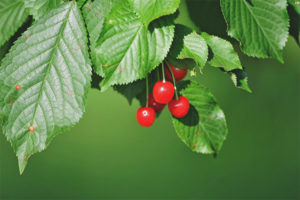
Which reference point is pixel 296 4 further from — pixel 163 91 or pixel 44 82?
pixel 44 82

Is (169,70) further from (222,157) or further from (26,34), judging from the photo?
(222,157)

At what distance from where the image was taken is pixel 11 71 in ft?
2.85

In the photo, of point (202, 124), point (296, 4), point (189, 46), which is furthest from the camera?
point (202, 124)

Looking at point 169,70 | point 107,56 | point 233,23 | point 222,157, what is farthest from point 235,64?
point 222,157

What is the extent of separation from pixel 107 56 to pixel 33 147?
1.00 feet

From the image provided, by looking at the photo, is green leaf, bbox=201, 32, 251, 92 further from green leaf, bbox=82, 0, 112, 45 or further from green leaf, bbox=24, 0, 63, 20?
green leaf, bbox=24, 0, 63, 20

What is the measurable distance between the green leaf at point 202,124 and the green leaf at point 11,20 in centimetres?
52

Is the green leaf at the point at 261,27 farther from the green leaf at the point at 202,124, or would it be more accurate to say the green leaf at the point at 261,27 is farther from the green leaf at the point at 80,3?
the green leaf at the point at 80,3

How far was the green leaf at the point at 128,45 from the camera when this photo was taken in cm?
82

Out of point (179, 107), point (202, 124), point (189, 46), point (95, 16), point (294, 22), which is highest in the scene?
point (95, 16)

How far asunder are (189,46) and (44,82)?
0.39 meters

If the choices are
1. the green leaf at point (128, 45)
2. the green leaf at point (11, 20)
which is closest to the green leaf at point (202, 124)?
the green leaf at point (128, 45)

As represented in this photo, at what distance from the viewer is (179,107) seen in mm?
1006

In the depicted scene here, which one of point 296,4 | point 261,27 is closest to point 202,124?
point 261,27
